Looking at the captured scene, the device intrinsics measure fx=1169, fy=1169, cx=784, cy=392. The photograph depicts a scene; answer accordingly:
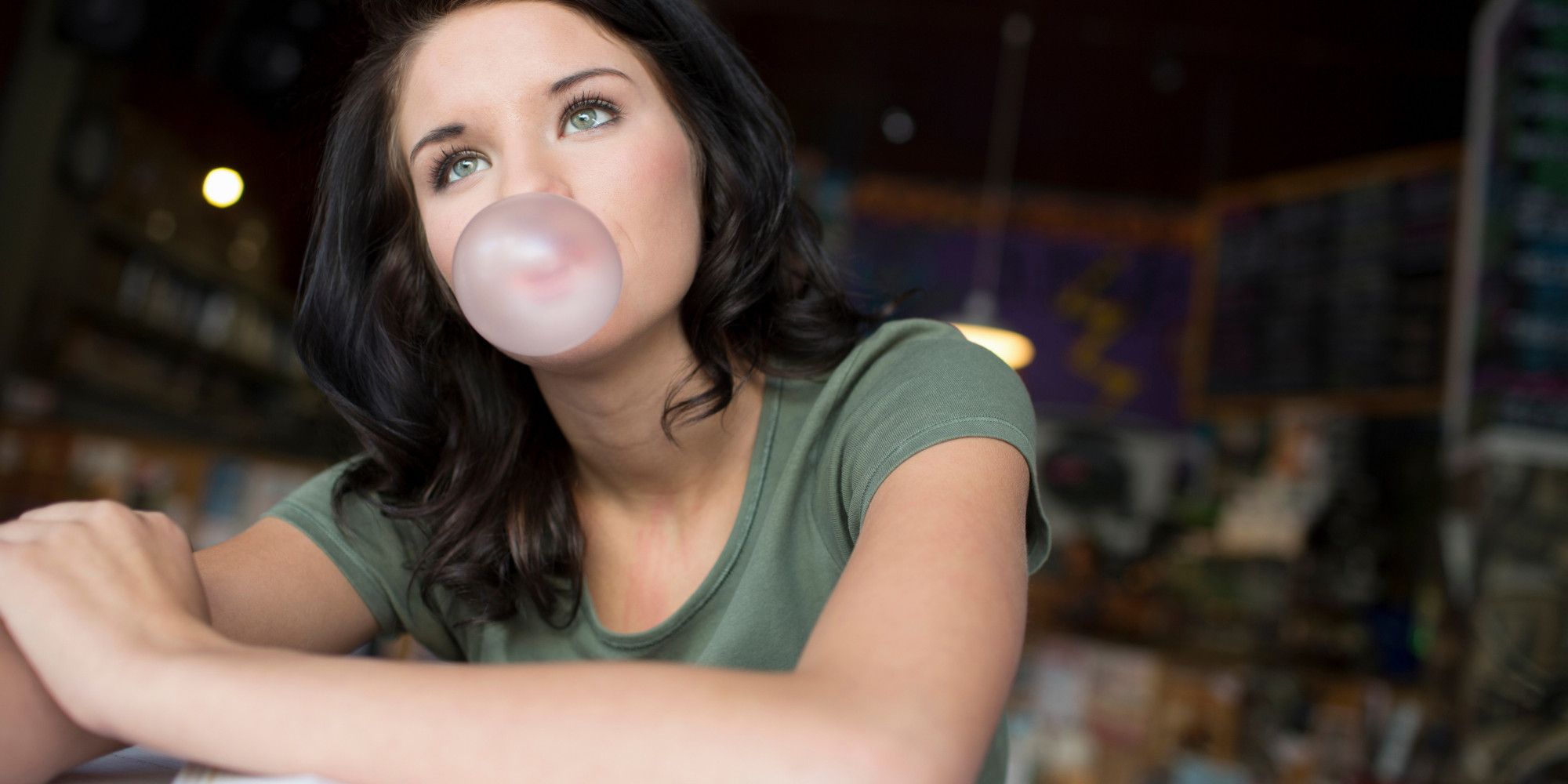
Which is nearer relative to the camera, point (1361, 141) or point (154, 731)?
point (154, 731)

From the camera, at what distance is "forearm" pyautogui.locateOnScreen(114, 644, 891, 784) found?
0.61 m

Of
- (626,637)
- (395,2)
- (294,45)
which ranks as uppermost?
(294,45)

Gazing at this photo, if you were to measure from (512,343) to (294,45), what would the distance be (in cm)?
360

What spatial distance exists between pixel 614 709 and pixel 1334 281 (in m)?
4.82

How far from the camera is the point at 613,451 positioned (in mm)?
1249

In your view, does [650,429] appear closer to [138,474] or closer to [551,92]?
[551,92]

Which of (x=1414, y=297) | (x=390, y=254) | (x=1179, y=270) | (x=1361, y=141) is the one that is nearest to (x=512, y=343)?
(x=390, y=254)

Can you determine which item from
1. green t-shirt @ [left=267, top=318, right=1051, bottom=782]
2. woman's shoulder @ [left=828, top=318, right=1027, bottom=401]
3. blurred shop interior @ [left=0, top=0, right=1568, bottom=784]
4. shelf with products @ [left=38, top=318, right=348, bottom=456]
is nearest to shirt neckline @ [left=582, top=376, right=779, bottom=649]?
green t-shirt @ [left=267, top=318, right=1051, bottom=782]

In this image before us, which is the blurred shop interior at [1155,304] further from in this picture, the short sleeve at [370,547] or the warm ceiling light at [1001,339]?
the short sleeve at [370,547]

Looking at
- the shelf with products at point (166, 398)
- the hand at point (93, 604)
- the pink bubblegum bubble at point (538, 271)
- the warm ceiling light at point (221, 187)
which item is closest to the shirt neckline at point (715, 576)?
the pink bubblegum bubble at point (538, 271)

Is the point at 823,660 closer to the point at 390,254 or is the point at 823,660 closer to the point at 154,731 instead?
the point at 154,731

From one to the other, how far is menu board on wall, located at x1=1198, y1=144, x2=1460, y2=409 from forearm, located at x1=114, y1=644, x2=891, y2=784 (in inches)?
174

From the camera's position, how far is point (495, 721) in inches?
25.0

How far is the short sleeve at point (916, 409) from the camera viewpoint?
93cm
